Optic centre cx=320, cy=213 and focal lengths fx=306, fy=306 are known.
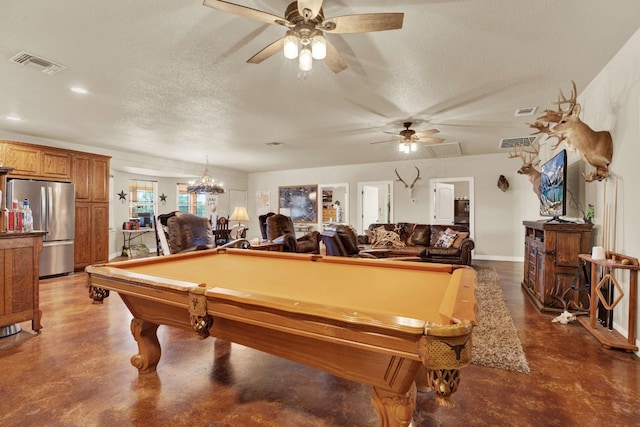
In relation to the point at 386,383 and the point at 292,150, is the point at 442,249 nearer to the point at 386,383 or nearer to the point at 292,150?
the point at 292,150

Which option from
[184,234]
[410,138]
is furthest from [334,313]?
[410,138]

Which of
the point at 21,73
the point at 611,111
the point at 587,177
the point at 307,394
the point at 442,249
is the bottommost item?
the point at 307,394

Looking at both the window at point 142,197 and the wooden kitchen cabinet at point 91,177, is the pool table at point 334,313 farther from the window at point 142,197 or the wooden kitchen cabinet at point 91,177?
the window at point 142,197

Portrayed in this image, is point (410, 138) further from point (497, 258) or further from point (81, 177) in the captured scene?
point (81, 177)

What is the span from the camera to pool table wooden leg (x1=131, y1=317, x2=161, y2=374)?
6.74 feet

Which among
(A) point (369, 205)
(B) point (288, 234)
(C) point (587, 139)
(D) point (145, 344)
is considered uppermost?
(C) point (587, 139)

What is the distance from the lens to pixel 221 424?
5.29ft

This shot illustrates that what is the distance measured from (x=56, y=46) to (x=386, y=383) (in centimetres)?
342

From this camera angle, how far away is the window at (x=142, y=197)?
27.4 ft

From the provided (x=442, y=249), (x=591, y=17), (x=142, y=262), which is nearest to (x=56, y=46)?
(x=142, y=262)

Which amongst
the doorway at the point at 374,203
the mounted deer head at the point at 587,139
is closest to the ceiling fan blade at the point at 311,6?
the mounted deer head at the point at 587,139

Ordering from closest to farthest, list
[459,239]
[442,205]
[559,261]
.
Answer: [559,261], [459,239], [442,205]

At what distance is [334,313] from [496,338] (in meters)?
2.37

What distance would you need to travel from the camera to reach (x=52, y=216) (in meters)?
5.11
